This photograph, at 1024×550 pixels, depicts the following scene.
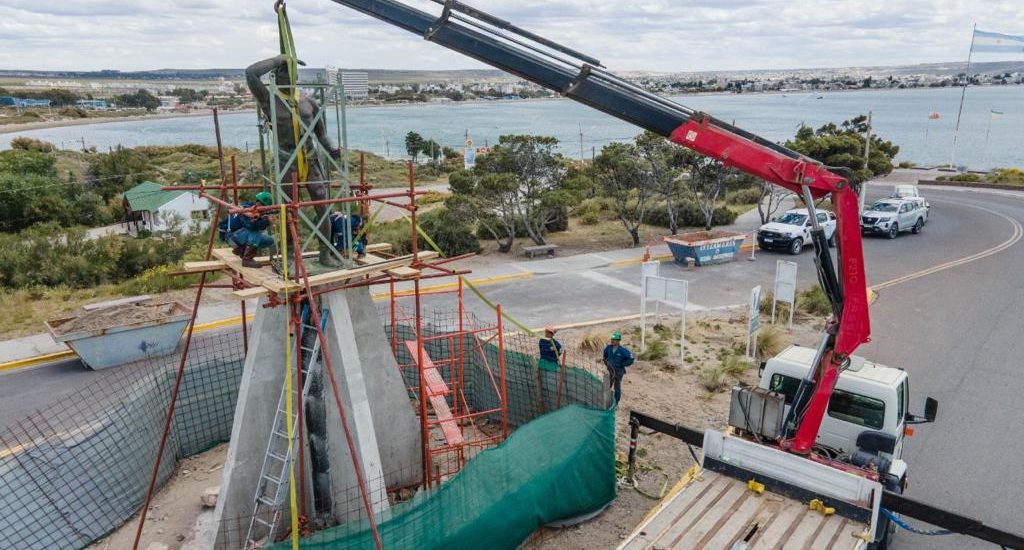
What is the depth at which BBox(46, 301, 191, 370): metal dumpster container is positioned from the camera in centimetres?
1399

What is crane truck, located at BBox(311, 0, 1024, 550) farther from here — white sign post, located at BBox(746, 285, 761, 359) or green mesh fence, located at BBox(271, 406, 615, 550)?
white sign post, located at BBox(746, 285, 761, 359)

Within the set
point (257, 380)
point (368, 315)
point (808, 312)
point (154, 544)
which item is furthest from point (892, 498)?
point (808, 312)

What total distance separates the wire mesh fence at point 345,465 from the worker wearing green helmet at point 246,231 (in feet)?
10.5

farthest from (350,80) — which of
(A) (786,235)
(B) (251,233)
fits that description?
(A) (786,235)

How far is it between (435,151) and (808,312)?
60503 mm

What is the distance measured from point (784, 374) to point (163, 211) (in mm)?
28193

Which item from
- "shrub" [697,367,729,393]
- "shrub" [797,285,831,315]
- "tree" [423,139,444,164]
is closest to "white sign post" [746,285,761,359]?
"shrub" [697,367,729,393]

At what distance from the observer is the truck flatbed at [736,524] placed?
263 inches

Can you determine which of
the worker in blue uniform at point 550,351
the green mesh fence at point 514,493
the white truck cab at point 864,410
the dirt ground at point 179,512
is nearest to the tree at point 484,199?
the worker in blue uniform at point 550,351

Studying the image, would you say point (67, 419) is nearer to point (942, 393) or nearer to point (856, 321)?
point (856, 321)

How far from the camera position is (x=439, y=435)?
38.7 feet

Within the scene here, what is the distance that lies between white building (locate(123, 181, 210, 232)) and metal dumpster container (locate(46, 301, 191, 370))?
14.5m

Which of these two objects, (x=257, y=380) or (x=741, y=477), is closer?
(x=741, y=477)

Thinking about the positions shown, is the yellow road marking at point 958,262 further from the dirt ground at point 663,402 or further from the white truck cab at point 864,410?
the white truck cab at point 864,410
